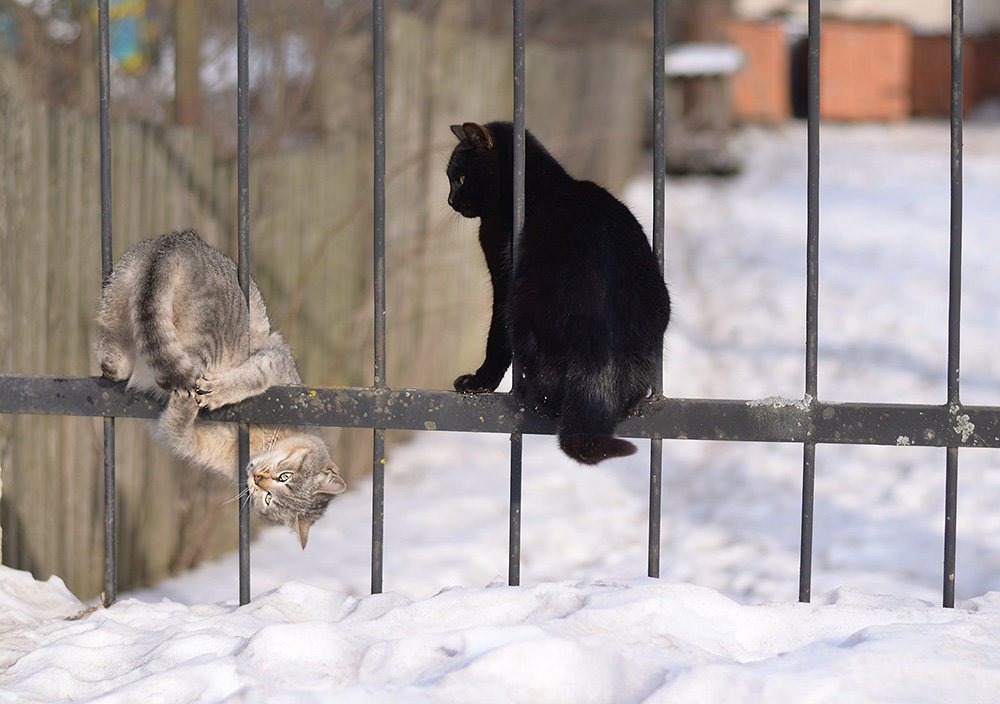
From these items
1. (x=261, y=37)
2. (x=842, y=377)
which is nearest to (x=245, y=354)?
(x=261, y=37)

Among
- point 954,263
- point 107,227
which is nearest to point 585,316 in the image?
point 954,263

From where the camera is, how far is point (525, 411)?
2326mm

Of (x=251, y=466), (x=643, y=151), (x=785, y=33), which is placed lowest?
(x=251, y=466)

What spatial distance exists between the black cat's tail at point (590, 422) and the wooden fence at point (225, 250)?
1053mm

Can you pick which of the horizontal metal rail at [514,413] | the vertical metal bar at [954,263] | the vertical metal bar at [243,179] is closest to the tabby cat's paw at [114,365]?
the horizontal metal rail at [514,413]

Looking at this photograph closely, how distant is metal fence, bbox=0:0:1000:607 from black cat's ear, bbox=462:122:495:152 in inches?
20.3

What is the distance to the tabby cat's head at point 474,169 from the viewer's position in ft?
9.40

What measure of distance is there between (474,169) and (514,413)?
0.87m

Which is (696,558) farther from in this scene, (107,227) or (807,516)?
(107,227)

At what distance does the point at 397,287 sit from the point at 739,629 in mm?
4137

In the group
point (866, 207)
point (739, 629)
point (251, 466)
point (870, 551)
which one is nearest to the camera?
point (739, 629)

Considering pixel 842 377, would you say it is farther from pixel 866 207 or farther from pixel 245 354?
pixel 245 354

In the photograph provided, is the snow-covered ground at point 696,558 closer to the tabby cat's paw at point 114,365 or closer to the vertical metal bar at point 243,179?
the vertical metal bar at point 243,179

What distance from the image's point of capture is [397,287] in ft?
19.6
